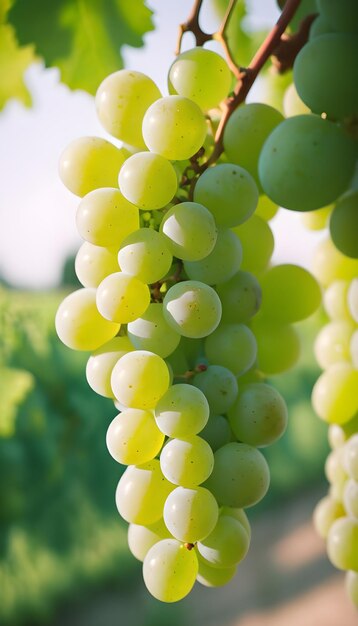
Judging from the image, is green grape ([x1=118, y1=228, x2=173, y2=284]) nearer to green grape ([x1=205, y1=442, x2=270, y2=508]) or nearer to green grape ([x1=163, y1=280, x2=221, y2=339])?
green grape ([x1=163, y1=280, x2=221, y2=339])

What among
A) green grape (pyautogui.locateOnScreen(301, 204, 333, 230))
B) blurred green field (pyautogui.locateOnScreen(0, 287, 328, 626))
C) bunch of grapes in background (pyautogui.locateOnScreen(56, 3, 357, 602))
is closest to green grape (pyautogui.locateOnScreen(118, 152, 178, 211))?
bunch of grapes in background (pyautogui.locateOnScreen(56, 3, 357, 602))

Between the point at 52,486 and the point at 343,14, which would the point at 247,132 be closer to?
the point at 343,14

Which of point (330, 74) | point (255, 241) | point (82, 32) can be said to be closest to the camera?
point (330, 74)

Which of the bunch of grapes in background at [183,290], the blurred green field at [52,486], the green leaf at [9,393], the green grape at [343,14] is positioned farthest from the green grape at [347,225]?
the blurred green field at [52,486]

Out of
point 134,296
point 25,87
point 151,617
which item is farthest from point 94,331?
point 151,617

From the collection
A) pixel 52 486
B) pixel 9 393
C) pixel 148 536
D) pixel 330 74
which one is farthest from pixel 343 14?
pixel 52 486

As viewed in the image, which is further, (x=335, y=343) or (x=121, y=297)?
(x=335, y=343)
